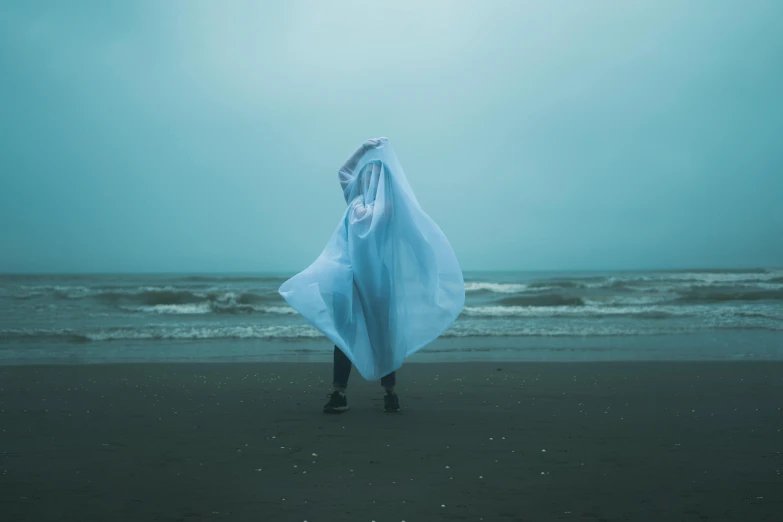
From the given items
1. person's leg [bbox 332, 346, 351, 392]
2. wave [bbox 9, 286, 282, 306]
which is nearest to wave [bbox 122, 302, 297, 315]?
wave [bbox 9, 286, 282, 306]

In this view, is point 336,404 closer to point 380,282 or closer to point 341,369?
point 341,369

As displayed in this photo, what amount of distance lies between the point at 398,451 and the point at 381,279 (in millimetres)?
1384

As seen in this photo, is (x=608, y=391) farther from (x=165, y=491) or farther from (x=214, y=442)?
(x=165, y=491)

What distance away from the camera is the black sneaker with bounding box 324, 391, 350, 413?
448cm

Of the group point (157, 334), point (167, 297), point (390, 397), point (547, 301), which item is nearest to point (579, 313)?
point (547, 301)

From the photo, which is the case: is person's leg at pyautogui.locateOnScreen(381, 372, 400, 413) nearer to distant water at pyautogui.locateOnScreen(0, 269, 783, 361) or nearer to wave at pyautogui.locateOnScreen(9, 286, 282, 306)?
distant water at pyautogui.locateOnScreen(0, 269, 783, 361)

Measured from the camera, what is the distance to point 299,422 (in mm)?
4152

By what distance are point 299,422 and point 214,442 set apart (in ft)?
2.33

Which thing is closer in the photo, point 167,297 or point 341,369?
point 341,369

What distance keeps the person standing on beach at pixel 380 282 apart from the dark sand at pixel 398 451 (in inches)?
18.7

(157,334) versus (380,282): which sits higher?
(380,282)

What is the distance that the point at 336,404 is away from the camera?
177 inches

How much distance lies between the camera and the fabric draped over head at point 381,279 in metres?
4.35

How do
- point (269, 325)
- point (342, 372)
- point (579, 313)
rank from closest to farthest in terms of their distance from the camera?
point (342, 372)
point (269, 325)
point (579, 313)
